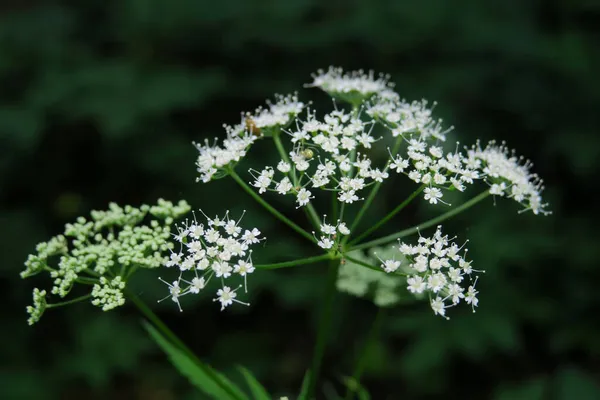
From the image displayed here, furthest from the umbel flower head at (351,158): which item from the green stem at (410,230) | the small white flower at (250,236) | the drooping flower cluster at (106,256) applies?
the drooping flower cluster at (106,256)

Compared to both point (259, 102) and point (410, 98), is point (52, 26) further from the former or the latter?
point (410, 98)

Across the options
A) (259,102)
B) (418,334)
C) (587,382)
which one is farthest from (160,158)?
(587,382)

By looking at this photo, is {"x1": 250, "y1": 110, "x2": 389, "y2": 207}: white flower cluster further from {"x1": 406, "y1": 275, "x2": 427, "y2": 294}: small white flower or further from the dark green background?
the dark green background

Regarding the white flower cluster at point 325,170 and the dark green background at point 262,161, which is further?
the dark green background at point 262,161

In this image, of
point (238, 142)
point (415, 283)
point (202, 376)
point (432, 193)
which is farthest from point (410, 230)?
point (202, 376)

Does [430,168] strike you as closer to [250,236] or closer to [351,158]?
[351,158]

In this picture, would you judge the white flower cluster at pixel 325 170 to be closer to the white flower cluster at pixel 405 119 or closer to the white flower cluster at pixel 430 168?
the white flower cluster at pixel 430 168

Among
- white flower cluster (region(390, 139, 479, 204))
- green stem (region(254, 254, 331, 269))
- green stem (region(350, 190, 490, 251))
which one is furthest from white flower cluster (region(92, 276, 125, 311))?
white flower cluster (region(390, 139, 479, 204))
